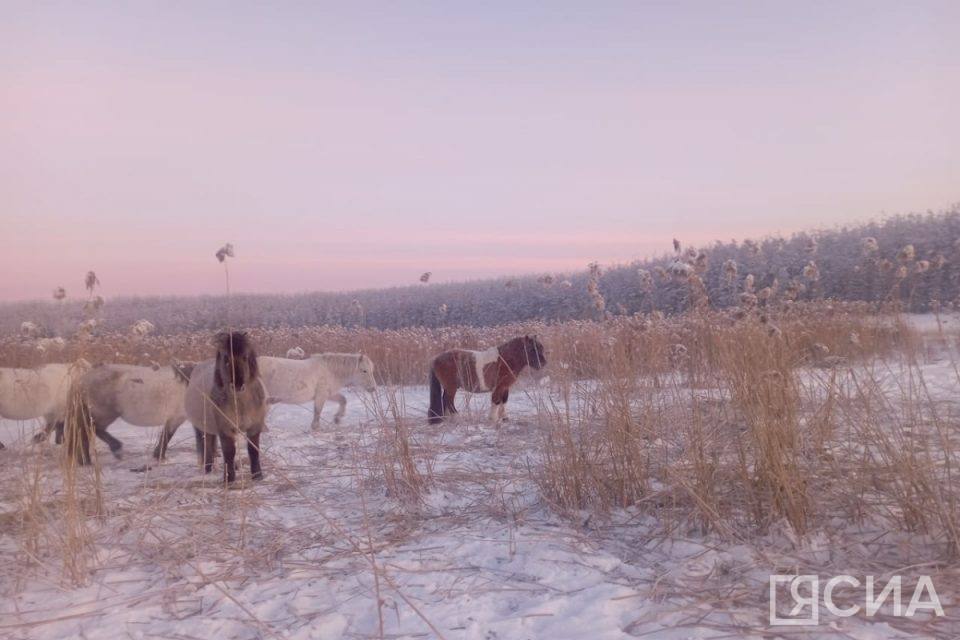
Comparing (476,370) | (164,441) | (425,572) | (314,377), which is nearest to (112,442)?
(164,441)

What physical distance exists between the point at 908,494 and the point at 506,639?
2.27 m

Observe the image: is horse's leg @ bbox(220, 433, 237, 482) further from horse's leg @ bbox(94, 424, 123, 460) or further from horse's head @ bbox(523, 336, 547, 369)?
horse's head @ bbox(523, 336, 547, 369)

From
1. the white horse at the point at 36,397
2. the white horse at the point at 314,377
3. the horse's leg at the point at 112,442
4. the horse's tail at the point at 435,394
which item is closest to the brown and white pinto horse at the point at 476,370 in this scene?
the horse's tail at the point at 435,394

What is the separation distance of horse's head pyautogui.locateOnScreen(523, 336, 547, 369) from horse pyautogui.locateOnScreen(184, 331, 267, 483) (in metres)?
3.88

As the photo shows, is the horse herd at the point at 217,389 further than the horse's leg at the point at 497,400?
No

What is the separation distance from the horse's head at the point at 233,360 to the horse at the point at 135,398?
1620mm

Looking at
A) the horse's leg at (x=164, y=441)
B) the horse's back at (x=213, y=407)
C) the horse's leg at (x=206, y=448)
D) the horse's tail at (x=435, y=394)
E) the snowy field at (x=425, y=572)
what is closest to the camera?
the snowy field at (x=425, y=572)

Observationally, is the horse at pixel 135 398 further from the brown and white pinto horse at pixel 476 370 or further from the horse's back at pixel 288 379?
the brown and white pinto horse at pixel 476 370

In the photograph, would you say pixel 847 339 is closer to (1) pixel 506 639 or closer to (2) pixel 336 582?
(1) pixel 506 639

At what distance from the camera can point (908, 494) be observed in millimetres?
3010

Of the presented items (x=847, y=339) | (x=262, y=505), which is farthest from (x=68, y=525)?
(x=847, y=339)

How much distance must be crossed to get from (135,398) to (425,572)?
4.79 m

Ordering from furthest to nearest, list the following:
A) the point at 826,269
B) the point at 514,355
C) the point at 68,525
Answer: the point at 826,269 → the point at 514,355 → the point at 68,525

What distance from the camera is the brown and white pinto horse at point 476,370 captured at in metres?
8.16
